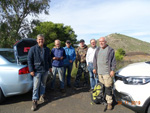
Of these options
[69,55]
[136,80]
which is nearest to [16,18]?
[69,55]

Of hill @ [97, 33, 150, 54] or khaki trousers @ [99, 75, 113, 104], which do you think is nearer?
khaki trousers @ [99, 75, 113, 104]

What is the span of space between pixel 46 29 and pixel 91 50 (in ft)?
72.0

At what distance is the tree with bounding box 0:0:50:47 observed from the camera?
9.69m

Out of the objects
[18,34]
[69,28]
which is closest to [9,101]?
[18,34]

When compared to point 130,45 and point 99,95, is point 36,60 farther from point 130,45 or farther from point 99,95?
point 130,45

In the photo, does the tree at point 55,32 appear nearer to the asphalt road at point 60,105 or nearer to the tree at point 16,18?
the tree at point 16,18

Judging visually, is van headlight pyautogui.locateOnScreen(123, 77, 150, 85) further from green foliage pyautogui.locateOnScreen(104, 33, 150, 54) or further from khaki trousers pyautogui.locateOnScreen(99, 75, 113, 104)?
green foliage pyautogui.locateOnScreen(104, 33, 150, 54)

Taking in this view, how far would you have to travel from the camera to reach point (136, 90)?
8.03 ft

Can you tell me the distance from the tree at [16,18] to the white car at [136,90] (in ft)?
29.6

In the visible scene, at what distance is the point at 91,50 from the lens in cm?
418

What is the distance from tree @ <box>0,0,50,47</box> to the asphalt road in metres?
6.98

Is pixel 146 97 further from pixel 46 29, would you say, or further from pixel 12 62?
pixel 46 29

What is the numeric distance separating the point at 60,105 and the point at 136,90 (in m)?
1.99

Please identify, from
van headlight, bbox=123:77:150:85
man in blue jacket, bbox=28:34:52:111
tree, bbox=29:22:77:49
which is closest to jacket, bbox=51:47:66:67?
man in blue jacket, bbox=28:34:52:111
